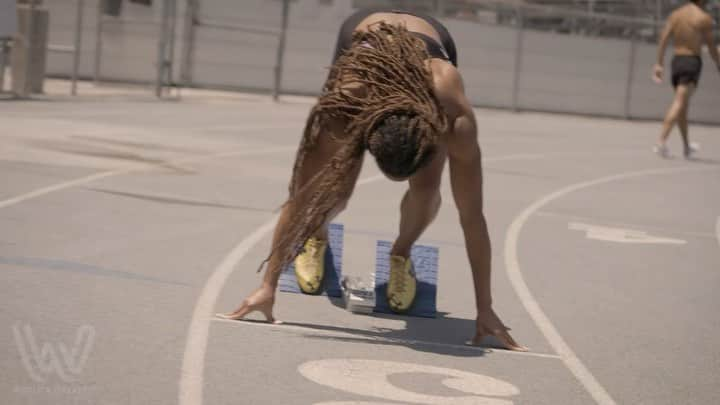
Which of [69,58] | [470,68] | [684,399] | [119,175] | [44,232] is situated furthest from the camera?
[470,68]

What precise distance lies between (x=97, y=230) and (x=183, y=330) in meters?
3.00

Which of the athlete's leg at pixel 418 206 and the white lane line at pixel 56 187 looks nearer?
the athlete's leg at pixel 418 206

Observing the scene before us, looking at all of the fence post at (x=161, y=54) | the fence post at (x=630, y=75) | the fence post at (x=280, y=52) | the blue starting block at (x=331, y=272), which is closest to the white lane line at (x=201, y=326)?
the blue starting block at (x=331, y=272)

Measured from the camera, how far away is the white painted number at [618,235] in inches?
460

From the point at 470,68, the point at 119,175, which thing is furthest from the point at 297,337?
the point at 470,68

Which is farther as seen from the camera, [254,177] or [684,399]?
[254,177]

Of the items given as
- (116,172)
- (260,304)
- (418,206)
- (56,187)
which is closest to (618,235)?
(418,206)

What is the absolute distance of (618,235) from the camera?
11.9 m

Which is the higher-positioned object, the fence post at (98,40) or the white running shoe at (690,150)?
the fence post at (98,40)

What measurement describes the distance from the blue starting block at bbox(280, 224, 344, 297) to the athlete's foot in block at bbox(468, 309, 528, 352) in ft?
4.50

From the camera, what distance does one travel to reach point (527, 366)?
6660mm

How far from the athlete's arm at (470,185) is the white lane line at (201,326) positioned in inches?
56.5

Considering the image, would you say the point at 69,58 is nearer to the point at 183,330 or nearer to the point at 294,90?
the point at 294,90

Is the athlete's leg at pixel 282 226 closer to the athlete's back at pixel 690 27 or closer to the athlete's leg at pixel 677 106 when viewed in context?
the athlete's leg at pixel 677 106
